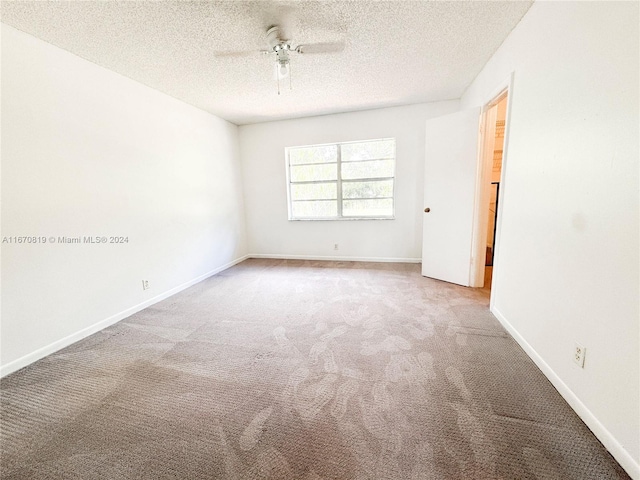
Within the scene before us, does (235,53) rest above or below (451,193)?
above

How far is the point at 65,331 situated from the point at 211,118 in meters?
3.22

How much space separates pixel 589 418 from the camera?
1276 mm

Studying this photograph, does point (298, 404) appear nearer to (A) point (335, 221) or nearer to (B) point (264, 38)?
(B) point (264, 38)

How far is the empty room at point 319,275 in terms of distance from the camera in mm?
1184

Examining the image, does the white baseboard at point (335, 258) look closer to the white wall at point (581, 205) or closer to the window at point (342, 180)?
the window at point (342, 180)

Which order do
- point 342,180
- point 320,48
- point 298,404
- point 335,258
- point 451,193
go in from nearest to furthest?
point 298,404 < point 320,48 < point 451,193 < point 342,180 < point 335,258

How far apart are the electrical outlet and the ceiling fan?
2676 millimetres

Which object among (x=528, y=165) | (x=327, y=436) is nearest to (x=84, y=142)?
(x=327, y=436)

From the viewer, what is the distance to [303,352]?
6.48ft

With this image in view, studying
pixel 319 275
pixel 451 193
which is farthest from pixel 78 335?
pixel 451 193

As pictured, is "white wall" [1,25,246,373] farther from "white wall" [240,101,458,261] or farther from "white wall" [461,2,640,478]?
"white wall" [461,2,640,478]

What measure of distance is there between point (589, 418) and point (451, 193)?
2.42m

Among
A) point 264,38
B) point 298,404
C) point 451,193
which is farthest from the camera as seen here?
point 451,193

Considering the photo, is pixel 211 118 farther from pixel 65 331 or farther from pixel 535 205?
pixel 535 205
